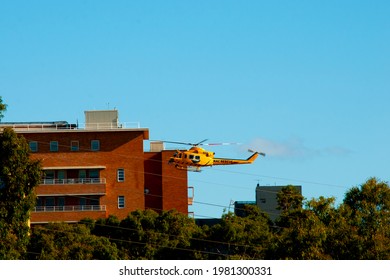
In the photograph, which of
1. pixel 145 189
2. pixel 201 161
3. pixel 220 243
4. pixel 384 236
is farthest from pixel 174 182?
pixel 384 236

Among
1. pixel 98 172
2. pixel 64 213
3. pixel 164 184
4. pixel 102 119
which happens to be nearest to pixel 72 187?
pixel 64 213

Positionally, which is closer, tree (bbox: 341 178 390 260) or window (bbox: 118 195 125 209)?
tree (bbox: 341 178 390 260)

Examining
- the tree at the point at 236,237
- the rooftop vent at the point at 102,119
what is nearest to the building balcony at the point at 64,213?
the rooftop vent at the point at 102,119

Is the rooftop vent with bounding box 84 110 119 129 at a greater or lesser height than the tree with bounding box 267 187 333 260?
greater

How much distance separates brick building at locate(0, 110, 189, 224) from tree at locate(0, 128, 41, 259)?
7396 cm

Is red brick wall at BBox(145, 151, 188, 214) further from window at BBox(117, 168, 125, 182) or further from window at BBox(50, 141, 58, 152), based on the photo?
window at BBox(50, 141, 58, 152)

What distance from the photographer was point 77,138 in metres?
140

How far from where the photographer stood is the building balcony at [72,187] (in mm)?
135750

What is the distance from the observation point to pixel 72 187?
136 m

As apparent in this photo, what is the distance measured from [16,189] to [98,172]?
262ft

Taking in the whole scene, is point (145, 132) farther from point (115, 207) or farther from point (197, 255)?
point (197, 255)

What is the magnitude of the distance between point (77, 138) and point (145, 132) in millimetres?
8629

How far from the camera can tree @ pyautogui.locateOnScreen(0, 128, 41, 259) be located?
2302 inches


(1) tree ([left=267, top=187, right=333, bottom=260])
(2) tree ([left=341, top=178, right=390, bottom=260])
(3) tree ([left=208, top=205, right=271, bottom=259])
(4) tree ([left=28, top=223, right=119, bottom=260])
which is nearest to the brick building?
(4) tree ([left=28, top=223, right=119, bottom=260])
